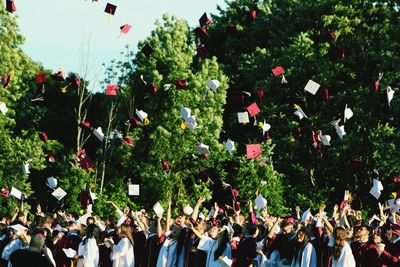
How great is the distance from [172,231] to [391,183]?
20.4 m

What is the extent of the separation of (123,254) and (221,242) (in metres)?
2.72

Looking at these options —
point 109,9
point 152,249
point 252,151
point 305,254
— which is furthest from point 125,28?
point 305,254

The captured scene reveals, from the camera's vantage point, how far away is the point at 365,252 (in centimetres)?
1605

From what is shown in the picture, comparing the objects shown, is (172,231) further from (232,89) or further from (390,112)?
(232,89)

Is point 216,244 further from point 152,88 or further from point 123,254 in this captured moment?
point 152,88

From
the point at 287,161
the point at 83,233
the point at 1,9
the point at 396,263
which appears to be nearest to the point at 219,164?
the point at 287,161

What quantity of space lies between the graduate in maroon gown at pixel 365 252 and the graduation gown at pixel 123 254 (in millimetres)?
4973

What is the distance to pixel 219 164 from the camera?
135ft

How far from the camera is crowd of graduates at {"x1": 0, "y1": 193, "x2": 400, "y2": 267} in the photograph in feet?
52.3

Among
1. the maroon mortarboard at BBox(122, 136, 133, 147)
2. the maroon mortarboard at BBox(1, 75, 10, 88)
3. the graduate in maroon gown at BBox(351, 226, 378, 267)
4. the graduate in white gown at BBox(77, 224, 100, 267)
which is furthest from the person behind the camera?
the maroon mortarboard at BBox(122, 136, 133, 147)

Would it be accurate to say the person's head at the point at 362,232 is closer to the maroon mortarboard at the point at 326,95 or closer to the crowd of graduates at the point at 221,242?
the crowd of graduates at the point at 221,242

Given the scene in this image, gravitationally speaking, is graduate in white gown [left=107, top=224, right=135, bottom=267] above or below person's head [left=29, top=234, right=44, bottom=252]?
above

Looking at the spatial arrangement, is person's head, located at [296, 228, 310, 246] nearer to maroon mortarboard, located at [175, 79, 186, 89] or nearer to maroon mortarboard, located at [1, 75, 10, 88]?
maroon mortarboard, located at [175, 79, 186, 89]

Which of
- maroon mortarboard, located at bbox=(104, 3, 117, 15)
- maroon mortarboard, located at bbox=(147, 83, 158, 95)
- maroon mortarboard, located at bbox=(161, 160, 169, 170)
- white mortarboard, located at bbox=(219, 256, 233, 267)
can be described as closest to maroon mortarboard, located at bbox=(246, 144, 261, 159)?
maroon mortarboard, located at bbox=(104, 3, 117, 15)
